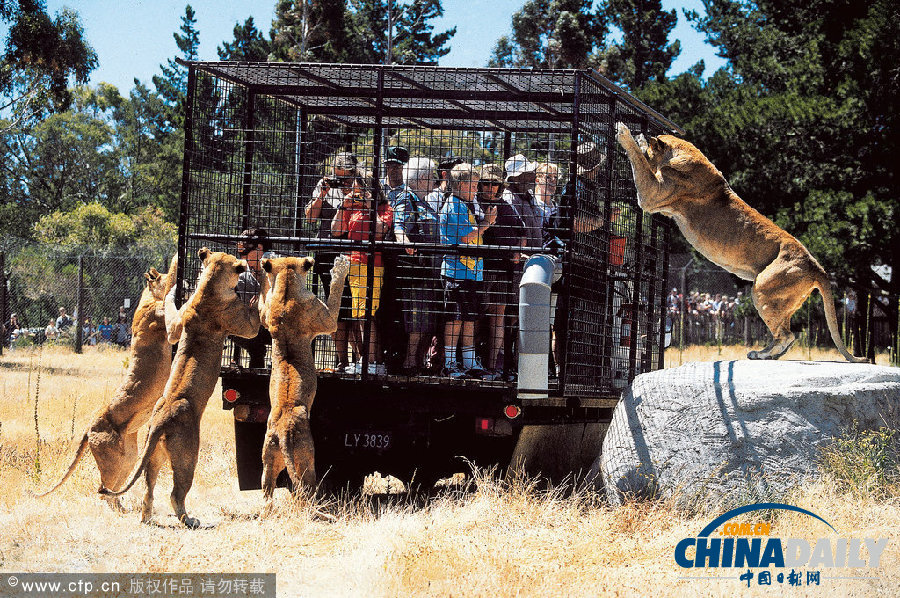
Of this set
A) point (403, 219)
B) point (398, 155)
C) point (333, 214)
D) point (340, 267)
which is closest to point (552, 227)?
point (403, 219)

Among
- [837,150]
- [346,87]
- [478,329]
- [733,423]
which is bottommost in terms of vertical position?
[733,423]

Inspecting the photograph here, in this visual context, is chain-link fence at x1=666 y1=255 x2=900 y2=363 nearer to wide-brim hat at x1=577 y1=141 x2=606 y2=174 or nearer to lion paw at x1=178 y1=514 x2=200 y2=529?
wide-brim hat at x1=577 y1=141 x2=606 y2=174

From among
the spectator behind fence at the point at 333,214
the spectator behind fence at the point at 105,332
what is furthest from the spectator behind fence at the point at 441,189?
the spectator behind fence at the point at 105,332

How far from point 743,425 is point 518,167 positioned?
267cm

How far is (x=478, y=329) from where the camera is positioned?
7.23m

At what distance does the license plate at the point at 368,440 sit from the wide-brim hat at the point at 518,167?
2.26 metres

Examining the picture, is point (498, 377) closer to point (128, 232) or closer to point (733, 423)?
point (733, 423)

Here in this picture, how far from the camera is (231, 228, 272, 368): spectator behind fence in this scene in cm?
715

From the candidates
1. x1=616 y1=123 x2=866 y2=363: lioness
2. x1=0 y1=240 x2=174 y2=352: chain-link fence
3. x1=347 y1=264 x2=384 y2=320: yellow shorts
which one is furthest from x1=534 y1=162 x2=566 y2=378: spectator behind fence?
x1=0 y1=240 x2=174 y2=352: chain-link fence

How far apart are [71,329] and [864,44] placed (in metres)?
15.6

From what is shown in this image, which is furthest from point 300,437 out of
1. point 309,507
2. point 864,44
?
point 864,44

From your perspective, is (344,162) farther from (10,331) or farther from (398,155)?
(10,331)

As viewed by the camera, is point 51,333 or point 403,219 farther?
point 51,333

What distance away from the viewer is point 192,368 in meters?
6.27
